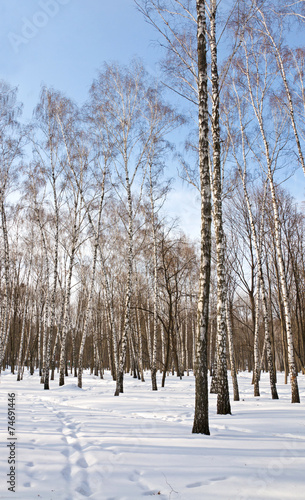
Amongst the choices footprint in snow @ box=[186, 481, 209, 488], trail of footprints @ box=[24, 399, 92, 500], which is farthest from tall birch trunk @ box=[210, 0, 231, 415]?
footprint in snow @ box=[186, 481, 209, 488]

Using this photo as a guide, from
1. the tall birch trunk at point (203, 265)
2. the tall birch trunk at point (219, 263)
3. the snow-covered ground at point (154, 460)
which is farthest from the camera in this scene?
the tall birch trunk at point (219, 263)

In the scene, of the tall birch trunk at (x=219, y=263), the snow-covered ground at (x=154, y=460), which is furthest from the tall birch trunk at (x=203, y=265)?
the tall birch trunk at (x=219, y=263)

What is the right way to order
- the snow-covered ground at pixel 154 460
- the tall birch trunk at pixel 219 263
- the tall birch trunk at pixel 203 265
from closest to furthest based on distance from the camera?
the snow-covered ground at pixel 154 460 → the tall birch trunk at pixel 203 265 → the tall birch trunk at pixel 219 263

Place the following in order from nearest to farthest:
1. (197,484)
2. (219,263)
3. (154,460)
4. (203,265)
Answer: (197,484)
(154,460)
(203,265)
(219,263)

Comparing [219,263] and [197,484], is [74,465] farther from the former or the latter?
[219,263]

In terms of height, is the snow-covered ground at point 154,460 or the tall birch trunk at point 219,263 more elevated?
the tall birch trunk at point 219,263

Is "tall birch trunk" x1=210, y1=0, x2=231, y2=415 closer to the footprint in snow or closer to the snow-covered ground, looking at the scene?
the snow-covered ground

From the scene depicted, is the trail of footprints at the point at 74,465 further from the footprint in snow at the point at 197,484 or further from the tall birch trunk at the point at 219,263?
the tall birch trunk at the point at 219,263

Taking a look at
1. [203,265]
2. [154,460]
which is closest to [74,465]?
[154,460]

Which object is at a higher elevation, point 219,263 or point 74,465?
point 219,263

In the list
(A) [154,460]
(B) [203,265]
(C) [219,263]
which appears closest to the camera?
(A) [154,460]

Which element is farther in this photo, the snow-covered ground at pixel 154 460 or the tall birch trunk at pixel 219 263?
the tall birch trunk at pixel 219 263

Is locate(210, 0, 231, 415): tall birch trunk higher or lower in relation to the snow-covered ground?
higher

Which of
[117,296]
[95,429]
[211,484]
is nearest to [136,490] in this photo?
[211,484]
